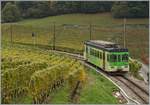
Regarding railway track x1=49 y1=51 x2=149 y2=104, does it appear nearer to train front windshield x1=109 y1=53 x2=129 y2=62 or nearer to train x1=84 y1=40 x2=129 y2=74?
train x1=84 y1=40 x2=129 y2=74

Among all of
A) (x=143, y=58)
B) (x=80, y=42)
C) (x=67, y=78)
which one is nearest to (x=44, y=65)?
(x=67, y=78)

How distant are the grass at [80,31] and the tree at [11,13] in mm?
2060

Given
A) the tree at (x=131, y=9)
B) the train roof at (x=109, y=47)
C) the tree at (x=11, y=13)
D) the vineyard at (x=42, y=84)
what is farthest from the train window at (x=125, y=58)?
the tree at (x=11, y=13)

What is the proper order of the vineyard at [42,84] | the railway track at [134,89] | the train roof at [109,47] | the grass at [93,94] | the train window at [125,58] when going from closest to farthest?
the vineyard at [42,84] → the grass at [93,94] → the railway track at [134,89] → the train roof at [109,47] → the train window at [125,58]

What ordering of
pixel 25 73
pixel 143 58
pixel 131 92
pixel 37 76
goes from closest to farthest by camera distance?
pixel 37 76 < pixel 25 73 < pixel 131 92 < pixel 143 58

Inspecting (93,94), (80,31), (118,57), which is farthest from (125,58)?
(80,31)

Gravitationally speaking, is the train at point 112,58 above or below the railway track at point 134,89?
above

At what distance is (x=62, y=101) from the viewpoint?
96.6 feet

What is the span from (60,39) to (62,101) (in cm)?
6302

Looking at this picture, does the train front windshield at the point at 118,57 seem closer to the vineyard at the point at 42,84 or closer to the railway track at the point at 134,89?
the railway track at the point at 134,89

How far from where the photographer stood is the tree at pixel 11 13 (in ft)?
372

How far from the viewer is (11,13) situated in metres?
114

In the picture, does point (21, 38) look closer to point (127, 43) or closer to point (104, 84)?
point (127, 43)

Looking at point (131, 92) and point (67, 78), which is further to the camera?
point (131, 92)
